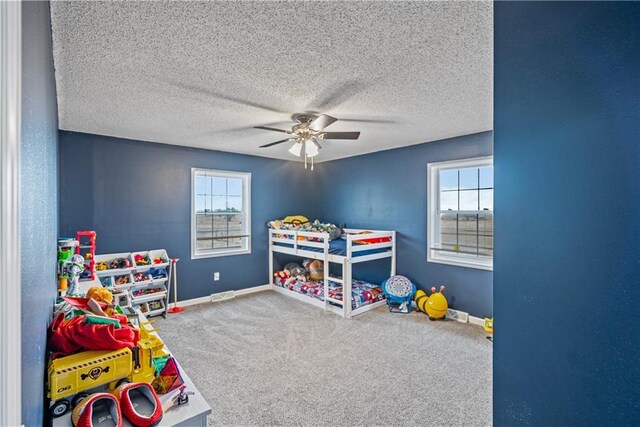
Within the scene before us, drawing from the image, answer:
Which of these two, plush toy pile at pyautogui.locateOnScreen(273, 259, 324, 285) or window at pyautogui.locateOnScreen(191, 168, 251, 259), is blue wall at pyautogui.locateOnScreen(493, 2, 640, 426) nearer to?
plush toy pile at pyautogui.locateOnScreen(273, 259, 324, 285)

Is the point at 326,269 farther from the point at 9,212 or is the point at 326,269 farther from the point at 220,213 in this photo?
the point at 9,212

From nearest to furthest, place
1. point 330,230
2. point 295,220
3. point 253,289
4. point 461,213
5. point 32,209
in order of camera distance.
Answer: point 32,209, point 461,213, point 330,230, point 253,289, point 295,220

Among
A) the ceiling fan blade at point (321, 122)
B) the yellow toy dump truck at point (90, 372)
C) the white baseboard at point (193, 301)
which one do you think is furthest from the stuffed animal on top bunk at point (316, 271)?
the yellow toy dump truck at point (90, 372)

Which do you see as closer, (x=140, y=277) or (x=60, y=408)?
(x=60, y=408)

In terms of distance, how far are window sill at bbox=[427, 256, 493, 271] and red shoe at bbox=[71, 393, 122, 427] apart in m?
3.61

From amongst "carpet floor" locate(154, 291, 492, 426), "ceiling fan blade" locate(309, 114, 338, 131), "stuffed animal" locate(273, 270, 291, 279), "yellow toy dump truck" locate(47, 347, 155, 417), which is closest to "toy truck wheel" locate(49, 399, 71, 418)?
"yellow toy dump truck" locate(47, 347, 155, 417)

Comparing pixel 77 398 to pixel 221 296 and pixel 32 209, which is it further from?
pixel 221 296

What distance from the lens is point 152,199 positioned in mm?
4055

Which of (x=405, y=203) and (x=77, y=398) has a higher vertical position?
(x=405, y=203)

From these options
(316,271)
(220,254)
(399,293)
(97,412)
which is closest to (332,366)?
(399,293)

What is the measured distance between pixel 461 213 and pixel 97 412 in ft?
12.7

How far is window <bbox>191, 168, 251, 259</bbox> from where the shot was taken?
446cm

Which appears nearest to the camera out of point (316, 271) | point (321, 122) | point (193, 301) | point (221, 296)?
point (321, 122)

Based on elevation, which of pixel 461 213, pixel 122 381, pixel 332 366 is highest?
pixel 461 213
